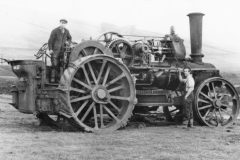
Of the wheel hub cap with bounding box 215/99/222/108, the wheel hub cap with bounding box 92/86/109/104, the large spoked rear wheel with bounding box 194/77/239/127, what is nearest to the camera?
the wheel hub cap with bounding box 92/86/109/104

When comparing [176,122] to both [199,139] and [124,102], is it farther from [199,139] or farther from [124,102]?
[199,139]

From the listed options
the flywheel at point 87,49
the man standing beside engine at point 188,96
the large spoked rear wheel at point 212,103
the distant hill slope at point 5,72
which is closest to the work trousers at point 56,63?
the flywheel at point 87,49

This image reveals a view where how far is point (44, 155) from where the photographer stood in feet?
22.5

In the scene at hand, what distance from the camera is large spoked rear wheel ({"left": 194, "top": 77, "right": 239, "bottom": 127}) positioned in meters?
11.9

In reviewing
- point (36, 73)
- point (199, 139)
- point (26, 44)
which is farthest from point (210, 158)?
point (26, 44)

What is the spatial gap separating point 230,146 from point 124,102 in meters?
3.13

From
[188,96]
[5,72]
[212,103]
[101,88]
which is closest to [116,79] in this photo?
[101,88]

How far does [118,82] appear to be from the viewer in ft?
35.0

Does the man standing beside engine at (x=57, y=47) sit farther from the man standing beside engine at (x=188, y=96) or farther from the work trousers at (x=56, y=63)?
the man standing beside engine at (x=188, y=96)

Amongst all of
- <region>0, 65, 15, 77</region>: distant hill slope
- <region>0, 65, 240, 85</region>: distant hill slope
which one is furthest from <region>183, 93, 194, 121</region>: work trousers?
<region>0, 65, 15, 77</region>: distant hill slope

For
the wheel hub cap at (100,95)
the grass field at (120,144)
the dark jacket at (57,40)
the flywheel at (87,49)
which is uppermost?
the dark jacket at (57,40)

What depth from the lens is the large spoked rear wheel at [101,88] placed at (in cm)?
989

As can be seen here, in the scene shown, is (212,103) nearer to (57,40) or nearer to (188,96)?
(188,96)

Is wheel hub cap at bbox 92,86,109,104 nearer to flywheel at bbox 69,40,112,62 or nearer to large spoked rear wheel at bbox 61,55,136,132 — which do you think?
large spoked rear wheel at bbox 61,55,136,132
